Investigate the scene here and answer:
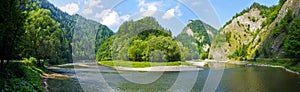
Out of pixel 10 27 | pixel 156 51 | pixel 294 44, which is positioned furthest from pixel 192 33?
pixel 10 27

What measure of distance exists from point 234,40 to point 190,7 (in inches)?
5996

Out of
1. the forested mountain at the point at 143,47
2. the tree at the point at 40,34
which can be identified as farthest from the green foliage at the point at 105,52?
the tree at the point at 40,34

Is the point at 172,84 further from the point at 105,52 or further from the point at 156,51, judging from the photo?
the point at 105,52

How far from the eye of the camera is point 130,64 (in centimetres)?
7681

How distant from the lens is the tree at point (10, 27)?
68.9 feet

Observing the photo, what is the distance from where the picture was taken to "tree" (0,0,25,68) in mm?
21016

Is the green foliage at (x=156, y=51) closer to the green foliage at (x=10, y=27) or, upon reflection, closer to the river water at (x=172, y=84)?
the river water at (x=172, y=84)

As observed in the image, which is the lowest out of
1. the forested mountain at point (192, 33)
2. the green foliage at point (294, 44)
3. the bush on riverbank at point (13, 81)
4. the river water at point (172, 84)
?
the river water at point (172, 84)

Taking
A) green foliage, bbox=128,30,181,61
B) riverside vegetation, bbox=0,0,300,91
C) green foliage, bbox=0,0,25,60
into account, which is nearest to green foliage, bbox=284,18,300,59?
riverside vegetation, bbox=0,0,300,91

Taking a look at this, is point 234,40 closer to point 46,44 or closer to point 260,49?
point 260,49

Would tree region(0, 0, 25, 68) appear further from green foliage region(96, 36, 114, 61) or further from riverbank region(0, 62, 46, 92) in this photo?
green foliage region(96, 36, 114, 61)

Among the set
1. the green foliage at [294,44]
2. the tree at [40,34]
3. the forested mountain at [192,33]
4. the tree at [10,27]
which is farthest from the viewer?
the forested mountain at [192,33]

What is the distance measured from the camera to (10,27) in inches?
869

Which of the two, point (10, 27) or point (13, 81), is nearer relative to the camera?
point (13, 81)
